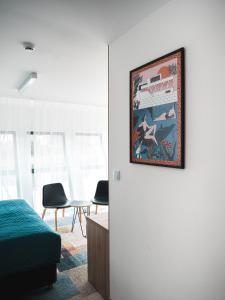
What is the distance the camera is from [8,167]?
15.9ft

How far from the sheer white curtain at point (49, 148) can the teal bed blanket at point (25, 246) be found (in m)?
2.36

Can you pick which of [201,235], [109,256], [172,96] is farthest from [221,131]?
[109,256]

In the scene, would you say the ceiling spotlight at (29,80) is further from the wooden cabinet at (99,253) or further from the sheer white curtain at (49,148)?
the wooden cabinet at (99,253)

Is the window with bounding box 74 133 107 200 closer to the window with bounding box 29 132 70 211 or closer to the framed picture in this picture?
the window with bounding box 29 132 70 211

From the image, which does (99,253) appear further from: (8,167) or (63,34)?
(8,167)

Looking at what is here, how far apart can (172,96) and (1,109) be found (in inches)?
166

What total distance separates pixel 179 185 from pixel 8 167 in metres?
4.22

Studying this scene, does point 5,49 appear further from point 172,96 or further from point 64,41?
point 172,96

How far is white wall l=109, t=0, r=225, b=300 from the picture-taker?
1.29 m

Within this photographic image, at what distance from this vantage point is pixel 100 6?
5.36 feet

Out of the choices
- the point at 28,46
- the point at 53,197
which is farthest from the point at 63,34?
the point at 53,197

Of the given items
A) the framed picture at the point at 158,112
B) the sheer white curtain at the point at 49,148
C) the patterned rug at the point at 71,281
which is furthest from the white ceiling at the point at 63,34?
the patterned rug at the point at 71,281

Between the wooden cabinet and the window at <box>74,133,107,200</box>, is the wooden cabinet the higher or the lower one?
the lower one

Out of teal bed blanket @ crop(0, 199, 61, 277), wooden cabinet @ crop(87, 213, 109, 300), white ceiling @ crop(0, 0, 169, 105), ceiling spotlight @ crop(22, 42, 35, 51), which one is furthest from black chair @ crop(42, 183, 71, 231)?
ceiling spotlight @ crop(22, 42, 35, 51)
